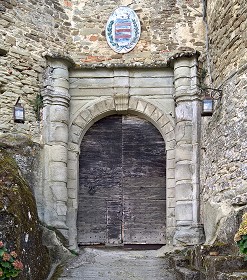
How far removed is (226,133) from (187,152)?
105 cm

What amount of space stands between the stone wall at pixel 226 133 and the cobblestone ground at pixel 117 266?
0.86 metres

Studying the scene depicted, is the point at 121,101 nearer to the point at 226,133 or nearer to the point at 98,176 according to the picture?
the point at 98,176

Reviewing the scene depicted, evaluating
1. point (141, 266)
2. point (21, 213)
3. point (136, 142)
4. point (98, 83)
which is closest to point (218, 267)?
point (141, 266)

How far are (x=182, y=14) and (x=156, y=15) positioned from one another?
0.45 metres

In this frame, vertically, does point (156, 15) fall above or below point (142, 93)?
above

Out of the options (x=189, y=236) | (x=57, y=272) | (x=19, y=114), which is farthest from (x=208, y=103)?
(x=57, y=272)

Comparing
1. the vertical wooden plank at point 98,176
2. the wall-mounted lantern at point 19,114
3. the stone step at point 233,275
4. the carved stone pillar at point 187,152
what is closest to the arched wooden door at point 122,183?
the vertical wooden plank at point 98,176

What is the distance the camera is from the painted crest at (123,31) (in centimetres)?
884

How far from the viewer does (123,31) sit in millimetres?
8836

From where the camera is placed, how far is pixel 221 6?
767 cm

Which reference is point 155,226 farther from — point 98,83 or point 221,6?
point 221,6

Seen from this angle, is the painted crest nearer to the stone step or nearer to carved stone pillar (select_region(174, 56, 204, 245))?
carved stone pillar (select_region(174, 56, 204, 245))

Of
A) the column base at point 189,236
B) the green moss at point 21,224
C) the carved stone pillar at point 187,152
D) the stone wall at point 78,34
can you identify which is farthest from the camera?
the stone wall at point 78,34

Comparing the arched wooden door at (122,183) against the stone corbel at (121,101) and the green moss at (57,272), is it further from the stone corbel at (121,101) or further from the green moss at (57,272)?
the green moss at (57,272)
